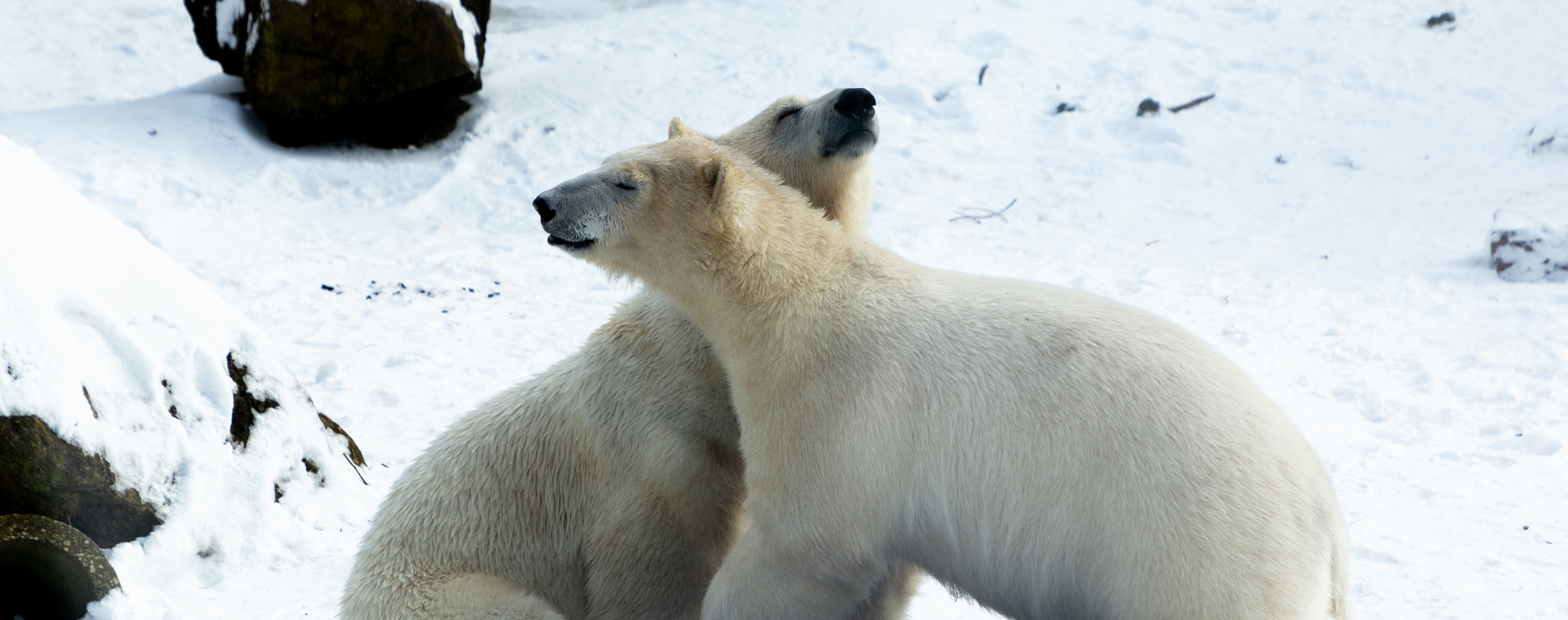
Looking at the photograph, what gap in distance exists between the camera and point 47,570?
317 centimetres

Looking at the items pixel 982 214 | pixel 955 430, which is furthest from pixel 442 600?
pixel 982 214

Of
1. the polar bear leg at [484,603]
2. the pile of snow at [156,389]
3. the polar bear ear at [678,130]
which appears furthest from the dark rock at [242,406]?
the polar bear ear at [678,130]

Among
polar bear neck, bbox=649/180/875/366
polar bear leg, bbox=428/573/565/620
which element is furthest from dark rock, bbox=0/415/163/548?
polar bear neck, bbox=649/180/875/366

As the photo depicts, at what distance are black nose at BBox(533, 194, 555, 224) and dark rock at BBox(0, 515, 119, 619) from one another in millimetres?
1661

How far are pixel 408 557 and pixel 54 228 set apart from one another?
74.9 inches

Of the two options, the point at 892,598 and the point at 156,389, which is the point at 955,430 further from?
the point at 156,389

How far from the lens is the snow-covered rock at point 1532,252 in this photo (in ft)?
22.2

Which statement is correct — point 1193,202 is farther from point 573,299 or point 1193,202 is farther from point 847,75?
point 573,299

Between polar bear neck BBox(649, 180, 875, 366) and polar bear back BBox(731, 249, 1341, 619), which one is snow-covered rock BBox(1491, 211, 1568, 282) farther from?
polar bear neck BBox(649, 180, 875, 366)

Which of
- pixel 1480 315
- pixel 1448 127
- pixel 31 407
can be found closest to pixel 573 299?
pixel 31 407

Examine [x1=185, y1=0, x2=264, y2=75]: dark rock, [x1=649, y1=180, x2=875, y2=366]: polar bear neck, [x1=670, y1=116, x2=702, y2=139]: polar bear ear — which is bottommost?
[x1=185, y1=0, x2=264, y2=75]: dark rock

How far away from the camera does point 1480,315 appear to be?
253 inches

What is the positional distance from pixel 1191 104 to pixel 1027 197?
223 centimetres

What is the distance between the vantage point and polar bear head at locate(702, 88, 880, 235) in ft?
11.0
